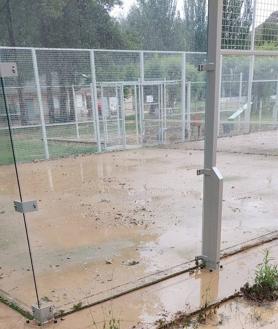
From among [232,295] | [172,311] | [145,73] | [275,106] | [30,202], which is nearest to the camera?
[30,202]

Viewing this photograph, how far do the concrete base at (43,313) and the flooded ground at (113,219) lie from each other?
6.3 inches

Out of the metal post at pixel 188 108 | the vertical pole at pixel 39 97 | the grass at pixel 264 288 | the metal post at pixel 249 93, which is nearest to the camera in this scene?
the grass at pixel 264 288

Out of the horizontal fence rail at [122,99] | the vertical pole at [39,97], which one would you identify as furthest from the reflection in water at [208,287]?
the vertical pole at [39,97]

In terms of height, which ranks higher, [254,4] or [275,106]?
[254,4]

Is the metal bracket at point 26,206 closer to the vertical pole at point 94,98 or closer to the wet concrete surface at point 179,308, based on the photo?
the wet concrete surface at point 179,308

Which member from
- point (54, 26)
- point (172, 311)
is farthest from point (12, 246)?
point (54, 26)

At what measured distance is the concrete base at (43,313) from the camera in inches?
84.1

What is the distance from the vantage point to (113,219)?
3957 millimetres

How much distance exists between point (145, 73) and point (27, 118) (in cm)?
297

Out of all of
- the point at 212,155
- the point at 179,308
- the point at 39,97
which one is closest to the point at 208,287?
the point at 179,308

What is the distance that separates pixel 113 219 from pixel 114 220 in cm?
3

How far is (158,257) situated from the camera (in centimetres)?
300

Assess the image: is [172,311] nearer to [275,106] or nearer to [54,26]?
[54,26]

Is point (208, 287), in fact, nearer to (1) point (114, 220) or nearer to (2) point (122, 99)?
(1) point (114, 220)
